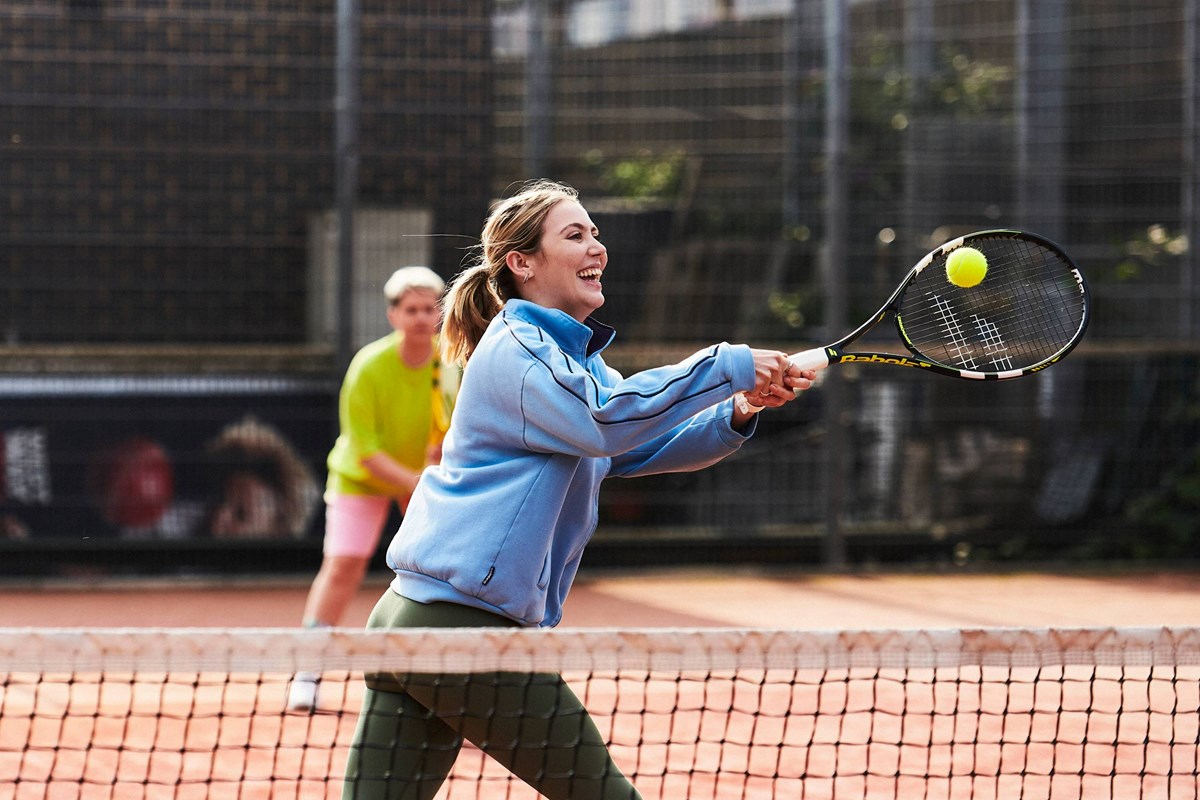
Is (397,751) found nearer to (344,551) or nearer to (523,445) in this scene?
(523,445)

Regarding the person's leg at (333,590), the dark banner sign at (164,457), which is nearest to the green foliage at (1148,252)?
the dark banner sign at (164,457)

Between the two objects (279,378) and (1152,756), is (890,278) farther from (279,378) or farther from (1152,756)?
(1152,756)

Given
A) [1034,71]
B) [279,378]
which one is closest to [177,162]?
Result: [279,378]

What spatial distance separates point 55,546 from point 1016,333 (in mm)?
6438

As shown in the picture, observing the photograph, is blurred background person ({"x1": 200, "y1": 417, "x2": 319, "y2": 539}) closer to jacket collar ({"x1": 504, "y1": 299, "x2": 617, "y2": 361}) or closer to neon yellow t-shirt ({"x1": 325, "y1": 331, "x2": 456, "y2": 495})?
neon yellow t-shirt ({"x1": 325, "y1": 331, "x2": 456, "y2": 495})

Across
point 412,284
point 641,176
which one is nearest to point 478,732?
point 412,284

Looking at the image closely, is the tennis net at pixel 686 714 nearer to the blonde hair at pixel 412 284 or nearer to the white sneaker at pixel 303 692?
the white sneaker at pixel 303 692

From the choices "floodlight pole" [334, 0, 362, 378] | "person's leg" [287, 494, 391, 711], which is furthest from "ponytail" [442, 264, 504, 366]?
"floodlight pole" [334, 0, 362, 378]

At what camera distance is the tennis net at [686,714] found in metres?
2.96

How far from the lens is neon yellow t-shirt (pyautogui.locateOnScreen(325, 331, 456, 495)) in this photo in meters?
5.70

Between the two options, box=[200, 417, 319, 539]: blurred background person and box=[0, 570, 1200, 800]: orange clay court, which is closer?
box=[0, 570, 1200, 800]: orange clay court

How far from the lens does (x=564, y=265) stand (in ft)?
9.83

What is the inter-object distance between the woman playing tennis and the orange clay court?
70 cm

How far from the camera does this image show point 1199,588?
9219mm
